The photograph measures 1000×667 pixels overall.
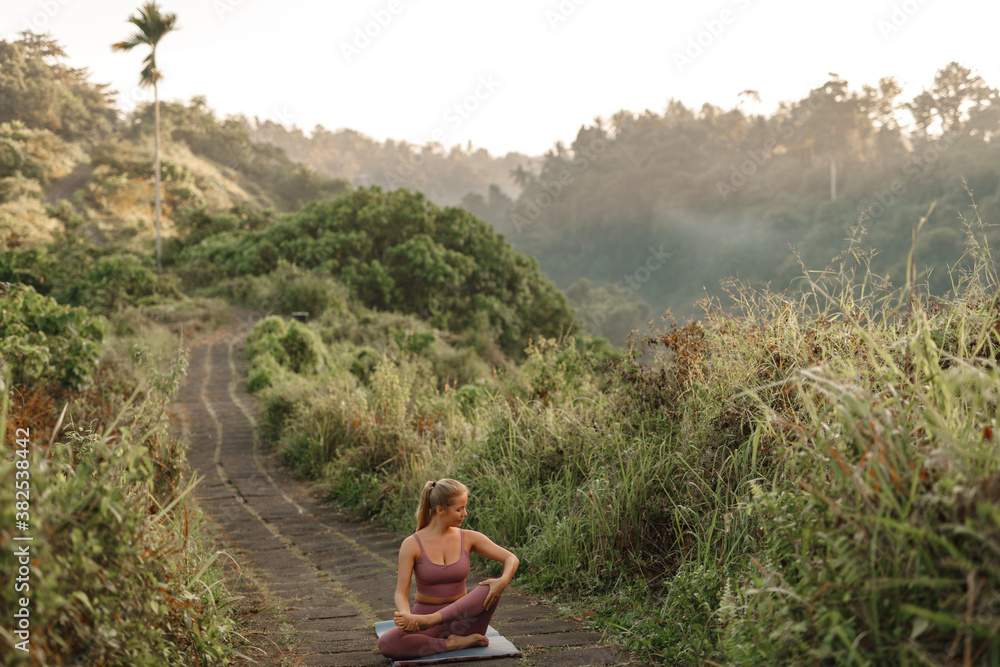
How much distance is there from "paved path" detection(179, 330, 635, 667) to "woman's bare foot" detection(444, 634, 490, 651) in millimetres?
81

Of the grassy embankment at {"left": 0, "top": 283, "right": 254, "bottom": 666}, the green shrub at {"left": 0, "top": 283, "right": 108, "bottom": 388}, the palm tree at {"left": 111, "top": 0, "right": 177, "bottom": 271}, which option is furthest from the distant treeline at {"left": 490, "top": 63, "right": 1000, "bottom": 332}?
the grassy embankment at {"left": 0, "top": 283, "right": 254, "bottom": 666}

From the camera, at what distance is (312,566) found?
4914mm

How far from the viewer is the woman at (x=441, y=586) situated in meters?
3.13

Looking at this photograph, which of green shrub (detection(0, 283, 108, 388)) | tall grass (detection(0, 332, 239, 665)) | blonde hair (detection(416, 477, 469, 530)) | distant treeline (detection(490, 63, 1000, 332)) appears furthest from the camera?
distant treeline (detection(490, 63, 1000, 332))

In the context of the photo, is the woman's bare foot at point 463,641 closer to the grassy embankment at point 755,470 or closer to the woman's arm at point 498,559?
the woman's arm at point 498,559

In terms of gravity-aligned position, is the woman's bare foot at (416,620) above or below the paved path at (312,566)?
above

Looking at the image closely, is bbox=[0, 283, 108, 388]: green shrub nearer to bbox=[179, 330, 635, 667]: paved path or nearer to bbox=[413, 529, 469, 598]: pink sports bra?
bbox=[179, 330, 635, 667]: paved path

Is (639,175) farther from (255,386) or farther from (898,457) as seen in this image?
(898,457)

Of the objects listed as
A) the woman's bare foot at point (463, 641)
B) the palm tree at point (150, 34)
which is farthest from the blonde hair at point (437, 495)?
the palm tree at point (150, 34)

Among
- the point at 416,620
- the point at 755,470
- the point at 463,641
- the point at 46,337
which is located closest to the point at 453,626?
the point at 463,641

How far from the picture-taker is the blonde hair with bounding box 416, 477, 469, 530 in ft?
10.9

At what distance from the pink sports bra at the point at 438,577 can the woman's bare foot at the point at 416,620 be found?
0.16 meters

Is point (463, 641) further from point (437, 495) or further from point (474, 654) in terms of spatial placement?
point (437, 495)

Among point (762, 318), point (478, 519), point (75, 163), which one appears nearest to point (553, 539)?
point (478, 519)
